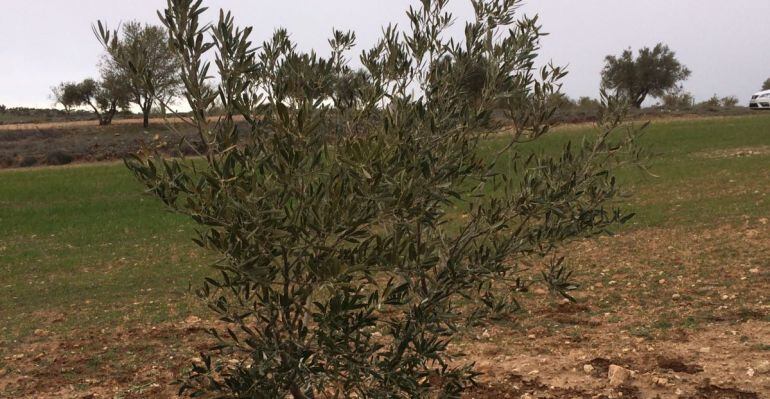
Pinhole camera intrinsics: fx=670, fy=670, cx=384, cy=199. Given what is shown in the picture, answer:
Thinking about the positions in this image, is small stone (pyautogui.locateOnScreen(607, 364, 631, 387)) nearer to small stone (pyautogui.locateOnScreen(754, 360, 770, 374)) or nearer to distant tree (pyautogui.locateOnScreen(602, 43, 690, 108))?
small stone (pyautogui.locateOnScreen(754, 360, 770, 374))

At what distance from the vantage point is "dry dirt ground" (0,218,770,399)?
23.6 ft

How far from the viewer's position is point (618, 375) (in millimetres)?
7148

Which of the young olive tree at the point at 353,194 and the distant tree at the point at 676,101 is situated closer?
the young olive tree at the point at 353,194

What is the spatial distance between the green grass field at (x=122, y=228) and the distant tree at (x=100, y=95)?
39683 millimetres

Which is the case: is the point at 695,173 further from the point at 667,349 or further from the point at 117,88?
the point at 117,88

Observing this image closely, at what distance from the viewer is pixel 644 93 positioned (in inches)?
3063

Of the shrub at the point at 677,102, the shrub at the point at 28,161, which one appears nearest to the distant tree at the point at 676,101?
the shrub at the point at 677,102

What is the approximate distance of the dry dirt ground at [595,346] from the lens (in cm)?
718

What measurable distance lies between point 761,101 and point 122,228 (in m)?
53.1

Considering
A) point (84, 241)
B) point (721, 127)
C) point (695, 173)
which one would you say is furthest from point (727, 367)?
point (721, 127)

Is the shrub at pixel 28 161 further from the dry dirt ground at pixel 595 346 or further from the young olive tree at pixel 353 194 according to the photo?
the young olive tree at pixel 353 194

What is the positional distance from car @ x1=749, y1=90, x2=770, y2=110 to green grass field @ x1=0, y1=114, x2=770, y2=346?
Result: 2250 centimetres

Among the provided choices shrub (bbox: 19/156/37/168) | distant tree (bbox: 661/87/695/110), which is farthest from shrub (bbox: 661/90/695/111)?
shrub (bbox: 19/156/37/168)

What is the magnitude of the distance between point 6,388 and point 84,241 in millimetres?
13947
